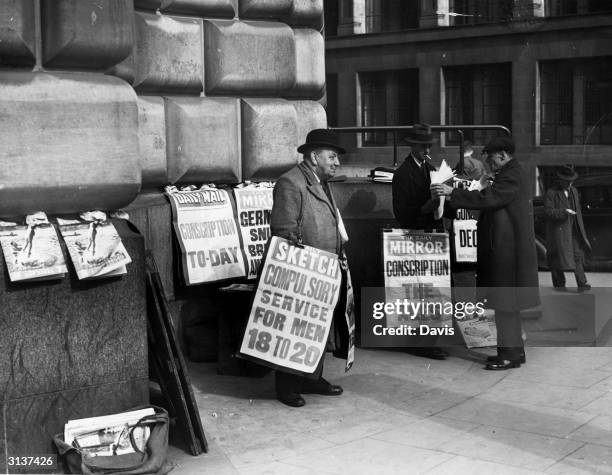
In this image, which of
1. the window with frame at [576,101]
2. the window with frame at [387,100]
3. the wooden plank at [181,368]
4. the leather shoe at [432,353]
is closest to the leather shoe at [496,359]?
the leather shoe at [432,353]

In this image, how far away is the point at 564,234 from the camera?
46.3 feet

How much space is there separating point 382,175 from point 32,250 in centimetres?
483

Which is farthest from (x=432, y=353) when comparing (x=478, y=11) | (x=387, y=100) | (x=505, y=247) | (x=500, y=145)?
(x=387, y=100)

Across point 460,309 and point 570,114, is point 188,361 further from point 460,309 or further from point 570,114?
point 570,114

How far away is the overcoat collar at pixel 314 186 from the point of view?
7336mm

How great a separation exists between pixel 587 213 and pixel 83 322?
41.7 ft

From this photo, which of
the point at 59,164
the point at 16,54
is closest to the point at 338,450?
the point at 59,164

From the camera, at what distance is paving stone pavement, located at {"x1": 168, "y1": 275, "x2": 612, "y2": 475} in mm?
5844

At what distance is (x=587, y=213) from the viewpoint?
17.3 meters

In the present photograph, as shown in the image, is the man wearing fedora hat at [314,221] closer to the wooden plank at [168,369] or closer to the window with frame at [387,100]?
the wooden plank at [168,369]

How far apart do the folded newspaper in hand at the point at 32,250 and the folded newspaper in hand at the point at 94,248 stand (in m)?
0.08

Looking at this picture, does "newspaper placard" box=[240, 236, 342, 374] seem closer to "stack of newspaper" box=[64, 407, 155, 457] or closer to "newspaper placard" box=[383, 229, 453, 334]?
"stack of newspaper" box=[64, 407, 155, 457]

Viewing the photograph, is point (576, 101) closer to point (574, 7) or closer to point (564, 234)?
point (574, 7)

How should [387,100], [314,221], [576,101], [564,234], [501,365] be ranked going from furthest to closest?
[387,100]
[576,101]
[564,234]
[501,365]
[314,221]
